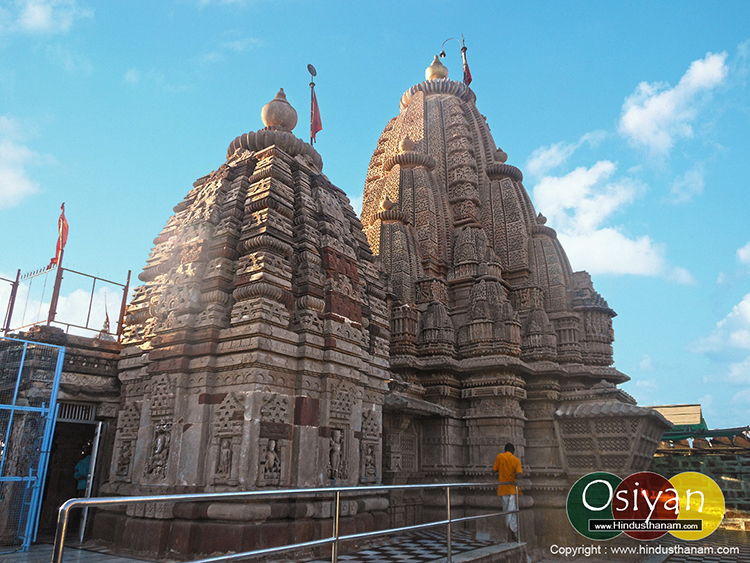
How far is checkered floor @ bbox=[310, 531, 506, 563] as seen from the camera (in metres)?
6.43

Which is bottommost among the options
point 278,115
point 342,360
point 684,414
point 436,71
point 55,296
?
point 342,360

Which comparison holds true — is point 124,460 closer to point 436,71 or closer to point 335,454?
point 335,454

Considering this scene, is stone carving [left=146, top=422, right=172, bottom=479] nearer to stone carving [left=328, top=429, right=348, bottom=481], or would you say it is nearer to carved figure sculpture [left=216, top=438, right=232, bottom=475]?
carved figure sculpture [left=216, top=438, right=232, bottom=475]

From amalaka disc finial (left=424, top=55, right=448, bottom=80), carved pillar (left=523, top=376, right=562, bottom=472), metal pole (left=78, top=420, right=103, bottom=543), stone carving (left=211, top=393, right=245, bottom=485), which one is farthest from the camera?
amalaka disc finial (left=424, top=55, right=448, bottom=80)

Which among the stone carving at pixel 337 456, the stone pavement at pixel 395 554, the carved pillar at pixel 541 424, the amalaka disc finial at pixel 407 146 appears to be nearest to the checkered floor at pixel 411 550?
the stone pavement at pixel 395 554

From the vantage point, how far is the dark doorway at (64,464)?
338 inches

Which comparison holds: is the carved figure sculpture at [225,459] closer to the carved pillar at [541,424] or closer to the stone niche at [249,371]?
the stone niche at [249,371]

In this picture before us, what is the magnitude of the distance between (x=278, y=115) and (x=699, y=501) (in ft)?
61.7

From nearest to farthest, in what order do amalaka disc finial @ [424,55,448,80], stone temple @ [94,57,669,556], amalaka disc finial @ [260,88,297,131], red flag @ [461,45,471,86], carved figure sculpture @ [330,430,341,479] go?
stone temple @ [94,57,669,556], carved figure sculpture @ [330,430,341,479], amalaka disc finial @ [260,88,297,131], amalaka disc finial @ [424,55,448,80], red flag @ [461,45,471,86]

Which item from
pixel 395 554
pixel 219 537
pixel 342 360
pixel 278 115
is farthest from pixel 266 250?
pixel 395 554

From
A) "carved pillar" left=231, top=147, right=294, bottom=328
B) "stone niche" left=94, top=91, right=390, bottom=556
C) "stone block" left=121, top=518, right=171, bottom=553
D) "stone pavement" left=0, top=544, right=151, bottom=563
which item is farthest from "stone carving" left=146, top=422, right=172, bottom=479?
"carved pillar" left=231, top=147, right=294, bottom=328

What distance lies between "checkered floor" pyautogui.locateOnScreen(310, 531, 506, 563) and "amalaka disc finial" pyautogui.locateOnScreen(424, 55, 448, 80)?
18834 mm

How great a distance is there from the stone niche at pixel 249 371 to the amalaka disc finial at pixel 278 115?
0.79 metres

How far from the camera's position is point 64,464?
29.7ft
